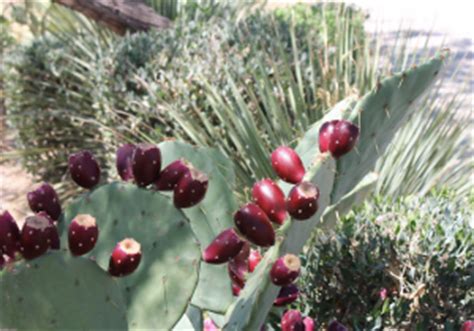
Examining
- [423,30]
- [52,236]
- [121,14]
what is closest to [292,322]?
[52,236]

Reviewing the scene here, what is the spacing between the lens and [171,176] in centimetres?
150

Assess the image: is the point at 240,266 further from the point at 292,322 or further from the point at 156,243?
the point at 156,243

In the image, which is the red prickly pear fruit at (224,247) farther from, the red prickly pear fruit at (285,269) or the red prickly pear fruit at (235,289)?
the red prickly pear fruit at (235,289)

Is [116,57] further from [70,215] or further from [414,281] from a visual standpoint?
[70,215]

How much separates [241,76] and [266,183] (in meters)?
2.90

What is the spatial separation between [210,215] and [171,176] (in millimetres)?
365

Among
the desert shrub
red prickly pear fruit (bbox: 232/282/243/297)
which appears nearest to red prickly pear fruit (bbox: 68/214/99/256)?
red prickly pear fruit (bbox: 232/282/243/297)

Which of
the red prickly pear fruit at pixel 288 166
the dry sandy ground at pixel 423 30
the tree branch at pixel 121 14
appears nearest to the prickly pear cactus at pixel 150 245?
the red prickly pear fruit at pixel 288 166

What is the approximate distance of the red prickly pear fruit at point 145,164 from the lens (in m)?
1.45

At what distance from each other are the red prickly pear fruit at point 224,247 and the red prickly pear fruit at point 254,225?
4 centimetres

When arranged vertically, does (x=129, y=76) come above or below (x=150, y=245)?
below

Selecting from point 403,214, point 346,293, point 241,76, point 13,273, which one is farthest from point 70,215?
point 241,76

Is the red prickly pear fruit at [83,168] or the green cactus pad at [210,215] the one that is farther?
the green cactus pad at [210,215]

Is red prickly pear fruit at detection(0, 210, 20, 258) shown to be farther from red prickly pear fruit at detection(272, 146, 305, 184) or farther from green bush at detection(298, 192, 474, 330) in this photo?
green bush at detection(298, 192, 474, 330)
